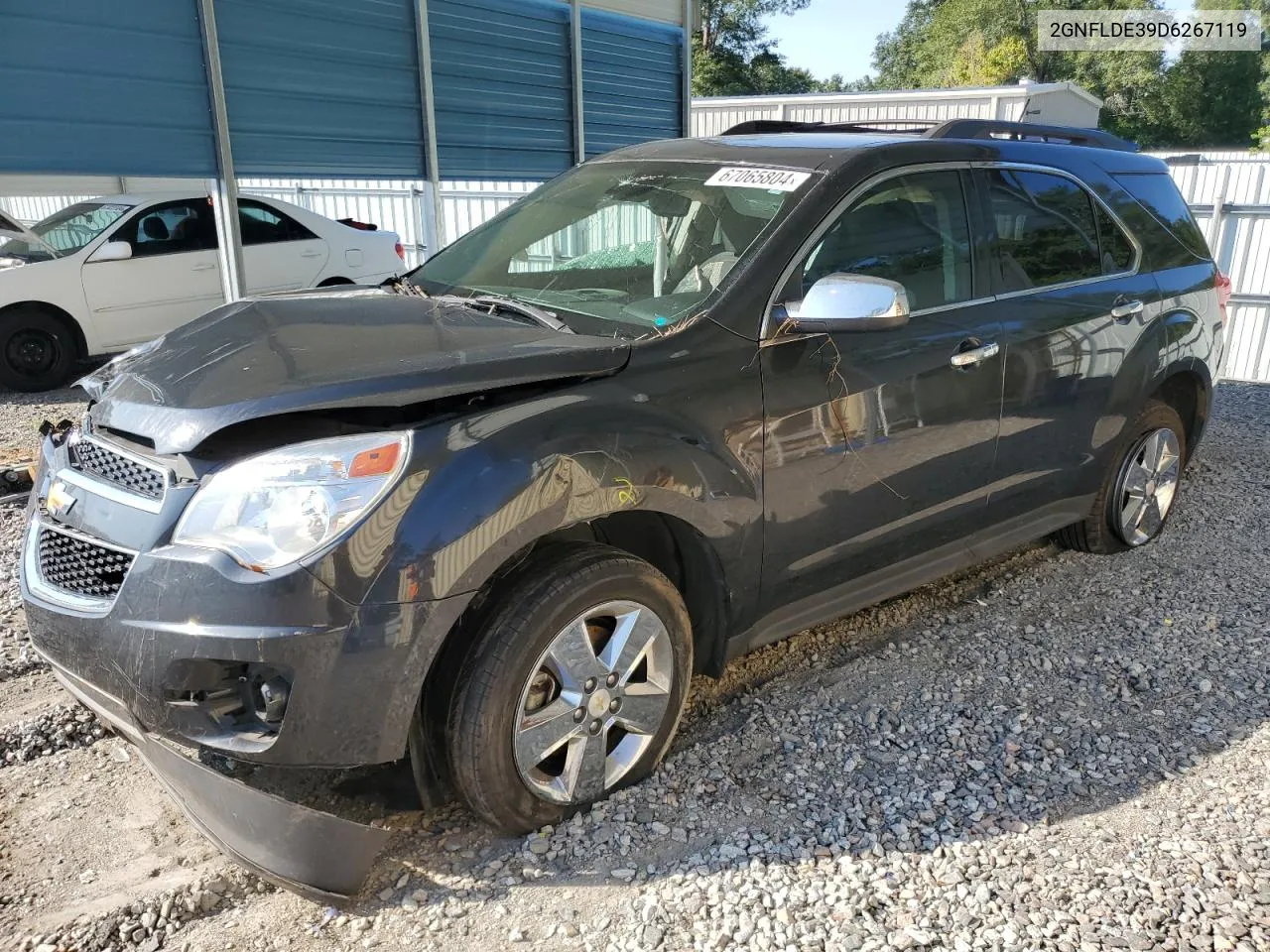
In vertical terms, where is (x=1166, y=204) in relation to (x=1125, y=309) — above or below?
above

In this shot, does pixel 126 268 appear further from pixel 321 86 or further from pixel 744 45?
pixel 744 45

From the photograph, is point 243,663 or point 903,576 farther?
point 903,576

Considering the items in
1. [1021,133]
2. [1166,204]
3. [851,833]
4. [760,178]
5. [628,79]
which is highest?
[628,79]

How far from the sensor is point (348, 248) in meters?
10.0

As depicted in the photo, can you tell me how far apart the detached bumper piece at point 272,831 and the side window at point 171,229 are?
7925 mm

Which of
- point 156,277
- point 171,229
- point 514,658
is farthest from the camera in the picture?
point 171,229

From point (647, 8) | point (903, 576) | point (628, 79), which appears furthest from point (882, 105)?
point (903, 576)

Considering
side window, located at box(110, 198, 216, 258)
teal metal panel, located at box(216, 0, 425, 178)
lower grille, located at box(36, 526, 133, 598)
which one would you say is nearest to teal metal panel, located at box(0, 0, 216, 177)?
teal metal panel, located at box(216, 0, 425, 178)

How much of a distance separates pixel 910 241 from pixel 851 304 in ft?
2.47

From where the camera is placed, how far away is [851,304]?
2.83m

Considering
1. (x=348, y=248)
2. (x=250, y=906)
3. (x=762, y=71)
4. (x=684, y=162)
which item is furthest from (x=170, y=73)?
(x=762, y=71)

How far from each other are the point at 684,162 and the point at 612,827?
7.54 ft

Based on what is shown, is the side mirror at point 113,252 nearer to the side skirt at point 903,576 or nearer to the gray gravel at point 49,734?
the gray gravel at point 49,734

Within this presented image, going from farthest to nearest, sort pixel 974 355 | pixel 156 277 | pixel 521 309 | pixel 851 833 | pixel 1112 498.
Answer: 1. pixel 156 277
2. pixel 1112 498
3. pixel 974 355
4. pixel 521 309
5. pixel 851 833
